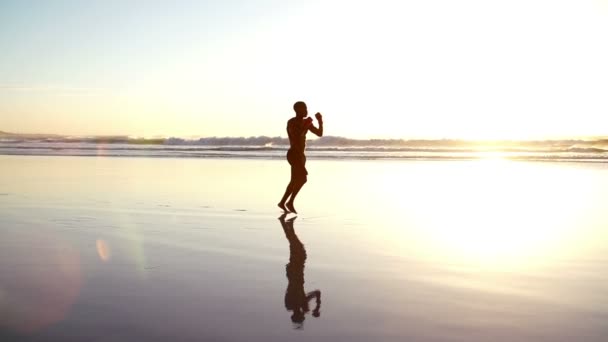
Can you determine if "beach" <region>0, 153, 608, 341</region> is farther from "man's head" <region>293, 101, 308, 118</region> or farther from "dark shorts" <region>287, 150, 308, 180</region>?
"man's head" <region>293, 101, 308, 118</region>

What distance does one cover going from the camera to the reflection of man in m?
4.54

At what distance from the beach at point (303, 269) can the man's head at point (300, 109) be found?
1.87 m

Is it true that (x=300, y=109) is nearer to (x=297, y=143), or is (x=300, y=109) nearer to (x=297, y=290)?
(x=297, y=143)

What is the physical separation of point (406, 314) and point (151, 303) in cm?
200

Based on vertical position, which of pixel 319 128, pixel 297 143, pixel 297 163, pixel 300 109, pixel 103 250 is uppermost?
pixel 300 109

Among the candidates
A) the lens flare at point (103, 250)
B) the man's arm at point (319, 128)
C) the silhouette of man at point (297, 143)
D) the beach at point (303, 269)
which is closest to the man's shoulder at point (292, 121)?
the silhouette of man at point (297, 143)

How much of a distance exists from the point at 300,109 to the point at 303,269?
566 cm

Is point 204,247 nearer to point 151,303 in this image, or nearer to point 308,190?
point 151,303

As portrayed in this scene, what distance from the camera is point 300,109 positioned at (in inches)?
447

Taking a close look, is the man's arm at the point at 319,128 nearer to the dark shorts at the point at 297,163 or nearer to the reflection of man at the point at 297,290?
the dark shorts at the point at 297,163

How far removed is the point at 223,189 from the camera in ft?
50.4

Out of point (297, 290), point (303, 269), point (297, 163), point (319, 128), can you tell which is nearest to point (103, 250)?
point (303, 269)

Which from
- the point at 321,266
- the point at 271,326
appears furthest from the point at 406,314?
the point at 321,266

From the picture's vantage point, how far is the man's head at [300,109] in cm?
1134
